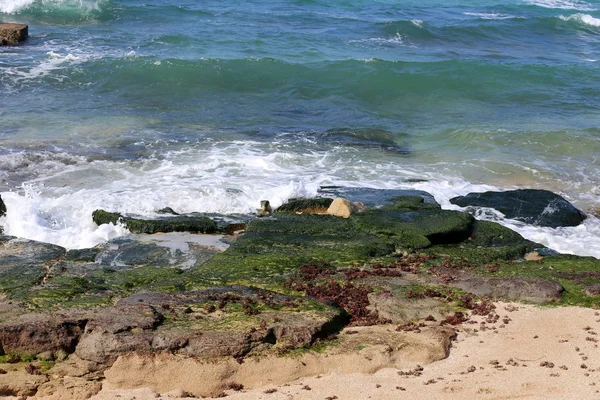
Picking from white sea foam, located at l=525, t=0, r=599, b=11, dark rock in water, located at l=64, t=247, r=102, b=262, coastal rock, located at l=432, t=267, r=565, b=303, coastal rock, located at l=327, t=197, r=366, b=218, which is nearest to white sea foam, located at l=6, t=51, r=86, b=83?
dark rock in water, located at l=64, t=247, r=102, b=262

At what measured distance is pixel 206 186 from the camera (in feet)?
57.7

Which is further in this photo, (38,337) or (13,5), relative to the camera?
(13,5)

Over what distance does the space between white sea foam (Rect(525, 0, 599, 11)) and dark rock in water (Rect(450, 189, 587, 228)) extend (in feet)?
116

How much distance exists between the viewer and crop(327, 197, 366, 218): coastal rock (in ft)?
49.2

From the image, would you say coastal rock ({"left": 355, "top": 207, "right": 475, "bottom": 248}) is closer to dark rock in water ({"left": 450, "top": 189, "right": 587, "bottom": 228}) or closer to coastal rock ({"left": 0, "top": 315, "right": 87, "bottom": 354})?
dark rock in water ({"left": 450, "top": 189, "right": 587, "bottom": 228})

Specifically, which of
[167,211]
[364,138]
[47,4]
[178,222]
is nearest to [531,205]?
[364,138]

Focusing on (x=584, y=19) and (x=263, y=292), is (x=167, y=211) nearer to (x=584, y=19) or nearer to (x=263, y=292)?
(x=263, y=292)

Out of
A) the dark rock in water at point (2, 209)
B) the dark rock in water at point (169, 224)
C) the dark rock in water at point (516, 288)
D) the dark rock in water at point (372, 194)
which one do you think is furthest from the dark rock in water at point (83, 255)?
the dark rock in water at point (516, 288)

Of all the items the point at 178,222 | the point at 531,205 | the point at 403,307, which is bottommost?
the point at 178,222

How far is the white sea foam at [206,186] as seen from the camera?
49.5 ft

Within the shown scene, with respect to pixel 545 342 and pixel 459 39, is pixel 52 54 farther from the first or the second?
pixel 545 342

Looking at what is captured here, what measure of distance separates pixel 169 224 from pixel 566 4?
43.2 meters

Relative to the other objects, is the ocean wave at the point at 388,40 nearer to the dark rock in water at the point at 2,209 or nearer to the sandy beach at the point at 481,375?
the dark rock in water at the point at 2,209

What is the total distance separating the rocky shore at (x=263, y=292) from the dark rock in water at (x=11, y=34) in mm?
19427
